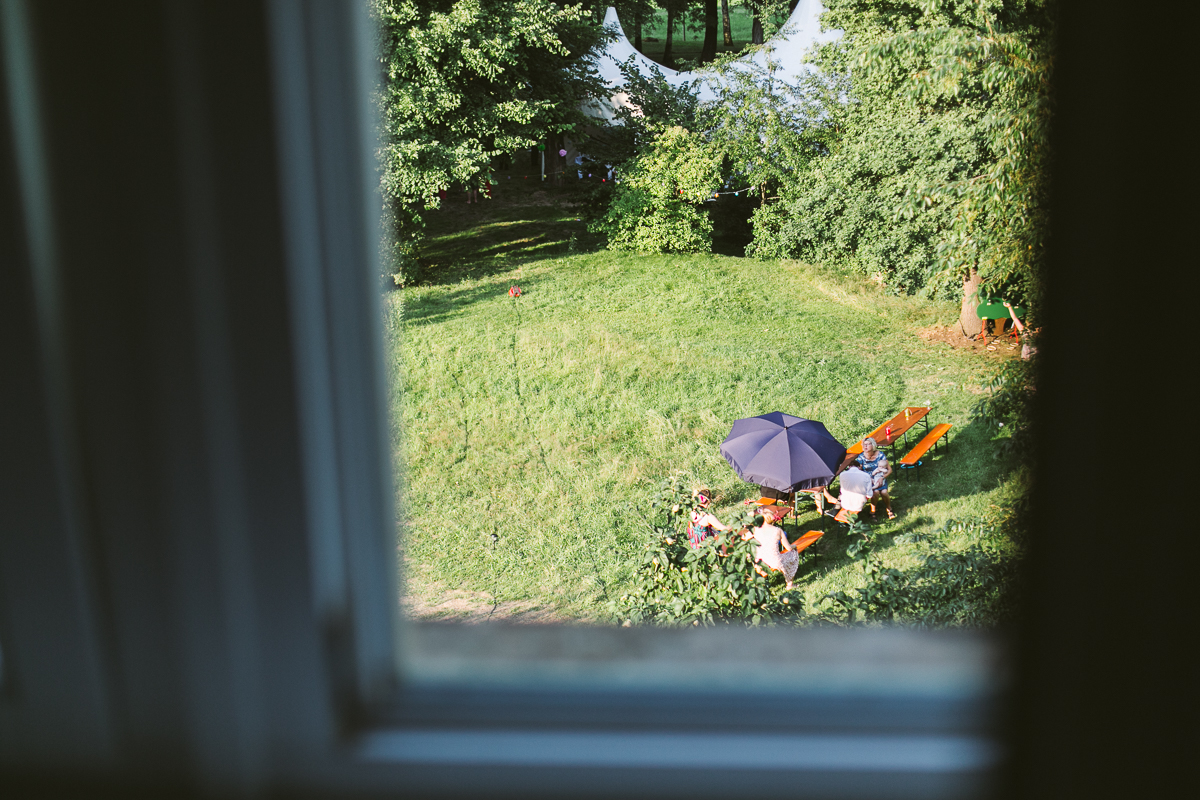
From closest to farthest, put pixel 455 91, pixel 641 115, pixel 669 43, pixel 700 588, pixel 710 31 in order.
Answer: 1. pixel 700 588
2. pixel 455 91
3. pixel 641 115
4. pixel 710 31
5. pixel 669 43

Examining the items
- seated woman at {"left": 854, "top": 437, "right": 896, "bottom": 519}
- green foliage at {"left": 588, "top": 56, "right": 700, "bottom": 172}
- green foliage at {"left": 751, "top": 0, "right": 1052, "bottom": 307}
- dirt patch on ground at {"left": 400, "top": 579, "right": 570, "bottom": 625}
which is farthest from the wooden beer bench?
green foliage at {"left": 588, "top": 56, "right": 700, "bottom": 172}

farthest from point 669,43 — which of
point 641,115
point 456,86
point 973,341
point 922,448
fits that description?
point 922,448

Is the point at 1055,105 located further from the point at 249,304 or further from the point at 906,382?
the point at 906,382

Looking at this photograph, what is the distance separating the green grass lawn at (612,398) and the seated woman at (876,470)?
16 cm

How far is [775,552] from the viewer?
17.9ft

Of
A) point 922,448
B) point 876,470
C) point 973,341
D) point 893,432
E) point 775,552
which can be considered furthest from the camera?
point 973,341

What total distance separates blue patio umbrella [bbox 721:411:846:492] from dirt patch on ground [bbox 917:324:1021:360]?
13.0ft

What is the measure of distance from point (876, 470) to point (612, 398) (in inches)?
116

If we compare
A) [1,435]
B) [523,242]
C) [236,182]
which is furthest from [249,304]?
[523,242]

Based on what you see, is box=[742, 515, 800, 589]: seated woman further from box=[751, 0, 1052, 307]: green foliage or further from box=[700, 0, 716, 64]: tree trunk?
box=[700, 0, 716, 64]: tree trunk

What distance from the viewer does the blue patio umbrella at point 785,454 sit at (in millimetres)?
6285

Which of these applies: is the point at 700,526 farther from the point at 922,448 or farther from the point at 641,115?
the point at 641,115

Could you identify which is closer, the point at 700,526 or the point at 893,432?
the point at 700,526

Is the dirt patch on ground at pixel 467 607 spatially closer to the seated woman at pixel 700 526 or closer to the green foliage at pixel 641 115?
the seated woman at pixel 700 526
